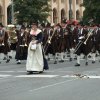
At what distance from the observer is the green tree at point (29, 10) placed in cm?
4738

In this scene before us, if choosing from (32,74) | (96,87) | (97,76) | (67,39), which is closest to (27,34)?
(67,39)

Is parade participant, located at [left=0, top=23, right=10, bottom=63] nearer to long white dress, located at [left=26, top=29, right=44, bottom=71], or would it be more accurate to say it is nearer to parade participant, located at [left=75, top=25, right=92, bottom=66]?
parade participant, located at [left=75, top=25, right=92, bottom=66]

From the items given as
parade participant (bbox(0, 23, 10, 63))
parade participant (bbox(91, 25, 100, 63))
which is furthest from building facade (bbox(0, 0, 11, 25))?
parade participant (bbox(91, 25, 100, 63))

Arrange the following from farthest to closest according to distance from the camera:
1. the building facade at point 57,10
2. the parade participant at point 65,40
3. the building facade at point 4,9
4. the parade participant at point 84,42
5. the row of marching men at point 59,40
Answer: the building facade at point 57,10 < the building facade at point 4,9 < the parade participant at point 65,40 < the row of marching men at point 59,40 < the parade participant at point 84,42

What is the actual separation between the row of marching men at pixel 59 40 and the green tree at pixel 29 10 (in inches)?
766

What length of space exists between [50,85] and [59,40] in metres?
11.6

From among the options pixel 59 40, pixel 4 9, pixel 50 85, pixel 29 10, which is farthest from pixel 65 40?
pixel 4 9

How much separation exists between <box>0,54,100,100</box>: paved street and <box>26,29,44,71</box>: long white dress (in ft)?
1.07

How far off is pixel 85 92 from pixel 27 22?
3441cm

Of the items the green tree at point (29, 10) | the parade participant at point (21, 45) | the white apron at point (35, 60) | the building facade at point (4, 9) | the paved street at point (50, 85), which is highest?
the building facade at point (4, 9)

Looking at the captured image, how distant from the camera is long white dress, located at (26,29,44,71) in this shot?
739 inches

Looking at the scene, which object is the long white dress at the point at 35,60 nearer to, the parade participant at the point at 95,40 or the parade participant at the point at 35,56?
the parade participant at the point at 35,56

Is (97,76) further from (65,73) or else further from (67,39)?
(67,39)

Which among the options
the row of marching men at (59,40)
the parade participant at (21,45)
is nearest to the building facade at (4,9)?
the row of marching men at (59,40)
